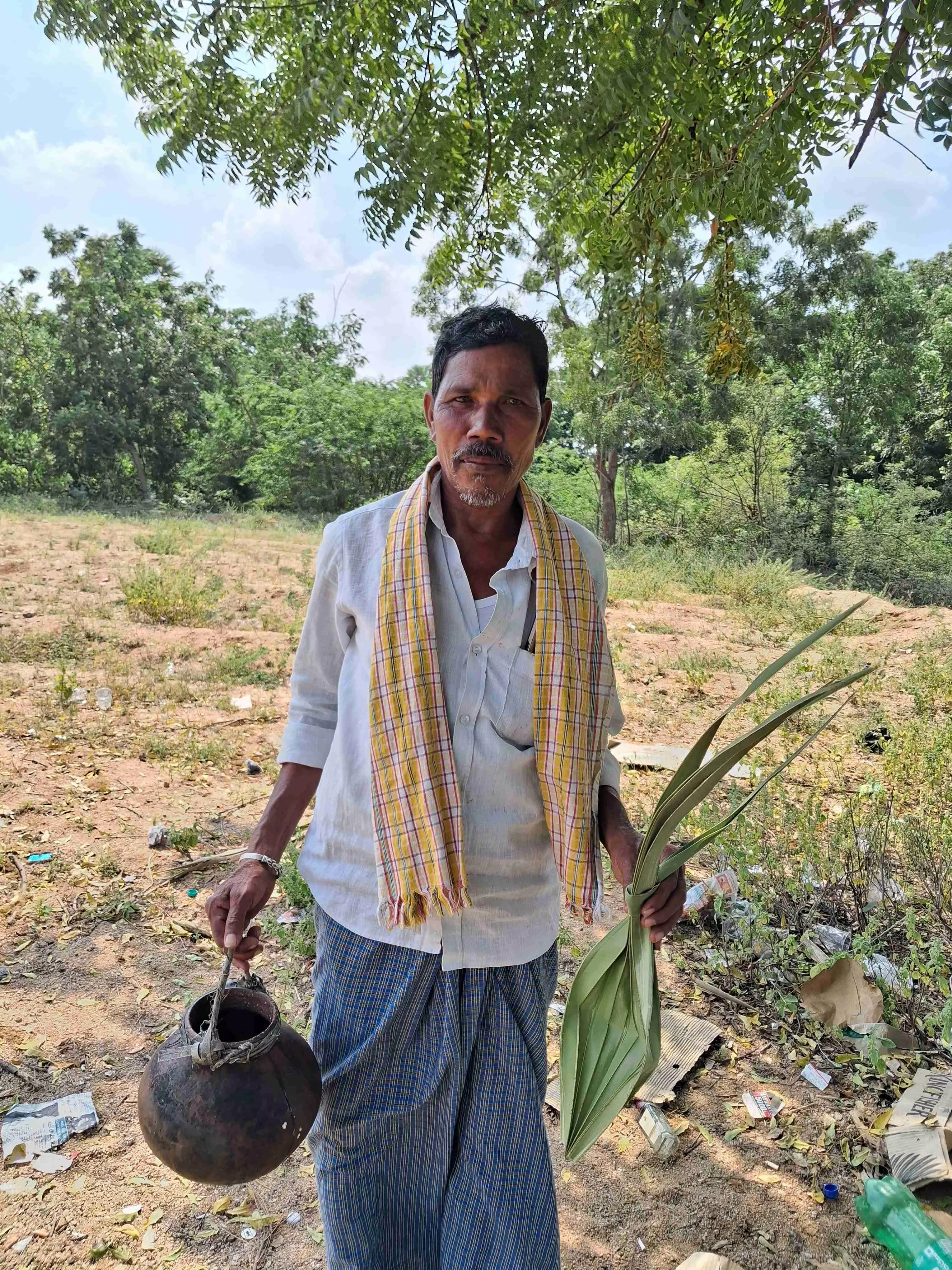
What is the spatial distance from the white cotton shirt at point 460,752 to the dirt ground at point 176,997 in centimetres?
67

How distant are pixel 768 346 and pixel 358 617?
16189mm

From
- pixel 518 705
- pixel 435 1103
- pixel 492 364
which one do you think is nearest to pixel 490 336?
pixel 492 364

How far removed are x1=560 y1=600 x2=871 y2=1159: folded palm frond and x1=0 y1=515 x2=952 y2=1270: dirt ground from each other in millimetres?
470

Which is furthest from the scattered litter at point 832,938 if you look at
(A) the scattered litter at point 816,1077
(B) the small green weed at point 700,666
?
(B) the small green weed at point 700,666

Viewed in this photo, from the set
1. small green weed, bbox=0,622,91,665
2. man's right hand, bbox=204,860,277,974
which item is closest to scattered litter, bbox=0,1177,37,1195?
man's right hand, bbox=204,860,277,974

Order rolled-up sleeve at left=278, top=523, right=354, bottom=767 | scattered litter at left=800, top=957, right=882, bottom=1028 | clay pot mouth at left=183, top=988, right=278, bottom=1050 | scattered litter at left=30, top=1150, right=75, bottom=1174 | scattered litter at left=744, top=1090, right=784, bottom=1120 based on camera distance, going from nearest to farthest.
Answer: clay pot mouth at left=183, top=988, right=278, bottom=1050 < rolled-up sleeve at left=278, top=523, right=354, bottom=767 < scattered litter at left=30, top=1150, right=75, bottom=1174 < scattered litter at left=744, top=1090, right=784, bottom=1120 < scattered litter at left=800, top=957, right=882, bottom=1028

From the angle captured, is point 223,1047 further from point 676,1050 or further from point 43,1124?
point 676,1050

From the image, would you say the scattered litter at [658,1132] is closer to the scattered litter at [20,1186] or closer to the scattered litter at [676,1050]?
the scattered litter at [676,1050]

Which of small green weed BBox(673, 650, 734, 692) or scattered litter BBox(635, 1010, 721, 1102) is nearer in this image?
scattered litter BBox(635, 1010, 721, 1102)

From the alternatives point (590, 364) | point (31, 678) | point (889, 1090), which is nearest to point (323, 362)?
point (590, 364)

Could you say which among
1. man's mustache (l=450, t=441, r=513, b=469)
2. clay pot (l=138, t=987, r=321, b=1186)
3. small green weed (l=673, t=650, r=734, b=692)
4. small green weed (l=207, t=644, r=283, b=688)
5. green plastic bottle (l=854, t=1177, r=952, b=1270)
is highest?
man's mustache (l=450, t=441, r=513, b=469)

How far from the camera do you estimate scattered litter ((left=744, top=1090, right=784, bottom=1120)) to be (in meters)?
2.51

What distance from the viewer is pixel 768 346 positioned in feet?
52.0

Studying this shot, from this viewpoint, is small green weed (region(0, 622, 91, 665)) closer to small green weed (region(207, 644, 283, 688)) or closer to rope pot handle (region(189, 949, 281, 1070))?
small green weed (region(207, 644, 283, 688))
